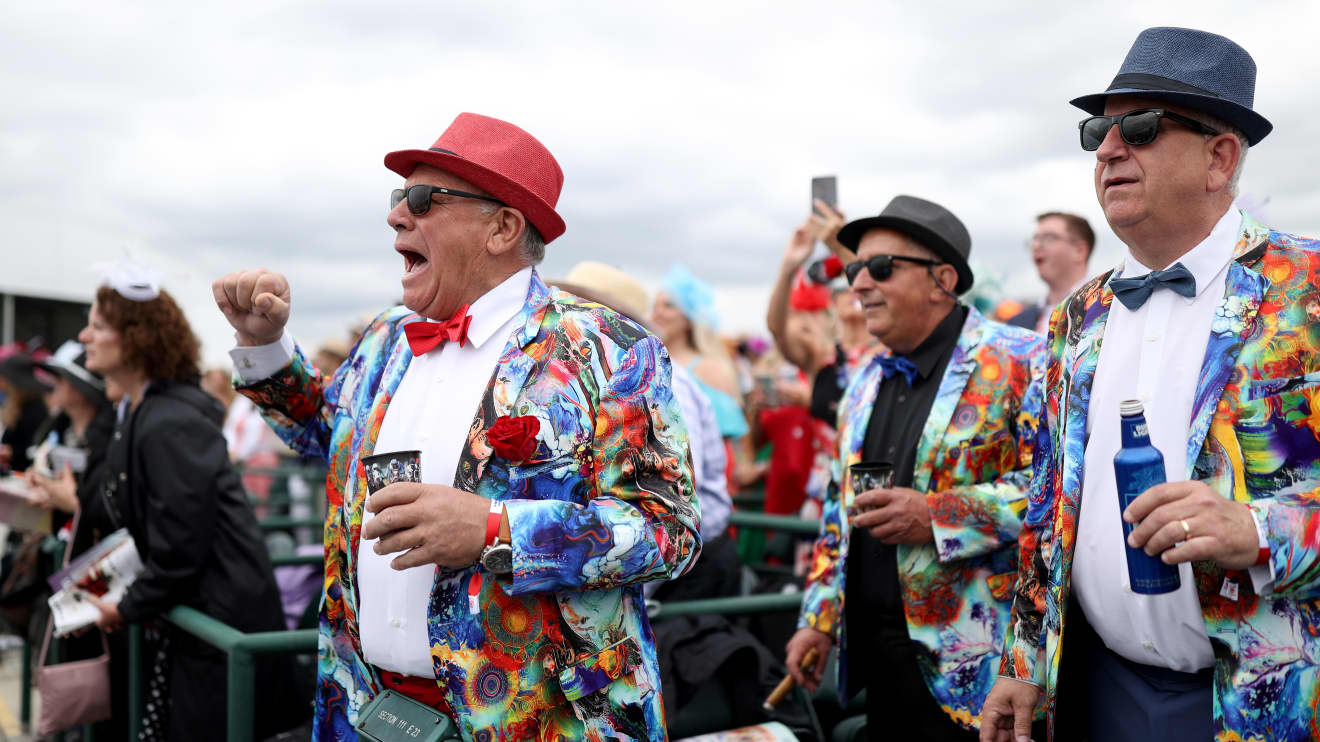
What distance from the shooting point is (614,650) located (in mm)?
2137

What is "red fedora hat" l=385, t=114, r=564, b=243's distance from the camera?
2.32 meters

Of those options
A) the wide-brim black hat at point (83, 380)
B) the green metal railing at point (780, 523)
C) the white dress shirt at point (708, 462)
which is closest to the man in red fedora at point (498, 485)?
the white dress shirt at point (708, 462)

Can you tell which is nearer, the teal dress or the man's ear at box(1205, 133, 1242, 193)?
the man's ear at box(1205, 133, 1242, 193)

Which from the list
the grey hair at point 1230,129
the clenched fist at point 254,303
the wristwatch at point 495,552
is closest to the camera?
the wristwatch at point 495,552

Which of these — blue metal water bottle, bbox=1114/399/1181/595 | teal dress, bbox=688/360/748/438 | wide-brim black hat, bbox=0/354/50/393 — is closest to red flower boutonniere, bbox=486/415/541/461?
blue metal water bottle, bbox=1114/399/1181/595

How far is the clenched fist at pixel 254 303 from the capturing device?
8.45 feet

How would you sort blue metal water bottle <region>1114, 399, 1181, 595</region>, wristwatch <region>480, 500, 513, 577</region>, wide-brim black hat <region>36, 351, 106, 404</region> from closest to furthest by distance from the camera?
blue metal water bottle <region>1114, 399, 1181, 595</region> < wristwatch <region>480, 500, 513, 577</region> < wide-brim black hat <region>36, 351, 106, 404</region>

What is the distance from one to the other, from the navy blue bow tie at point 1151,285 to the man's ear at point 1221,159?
20cm

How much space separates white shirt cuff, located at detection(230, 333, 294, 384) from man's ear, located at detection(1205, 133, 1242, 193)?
2.29 meters

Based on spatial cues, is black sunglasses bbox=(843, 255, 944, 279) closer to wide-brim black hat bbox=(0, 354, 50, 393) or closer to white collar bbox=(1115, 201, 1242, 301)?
white collar bbox=(1115, 201, 1242, 301)

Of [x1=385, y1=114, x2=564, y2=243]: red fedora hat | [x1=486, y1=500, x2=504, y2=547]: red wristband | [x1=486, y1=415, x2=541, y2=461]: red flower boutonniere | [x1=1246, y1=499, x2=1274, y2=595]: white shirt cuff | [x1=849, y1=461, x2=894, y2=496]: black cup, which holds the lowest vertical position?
[x1=1246, y1=499, x2=1274, y2=595]: white shirt cuff

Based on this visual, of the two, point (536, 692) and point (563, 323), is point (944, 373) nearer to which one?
point (563, 323)

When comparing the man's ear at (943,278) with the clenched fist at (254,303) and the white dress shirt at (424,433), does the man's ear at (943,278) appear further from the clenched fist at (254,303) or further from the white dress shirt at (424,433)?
the clenched fist at (254,303)

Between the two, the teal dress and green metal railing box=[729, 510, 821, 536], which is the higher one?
the teal dress
